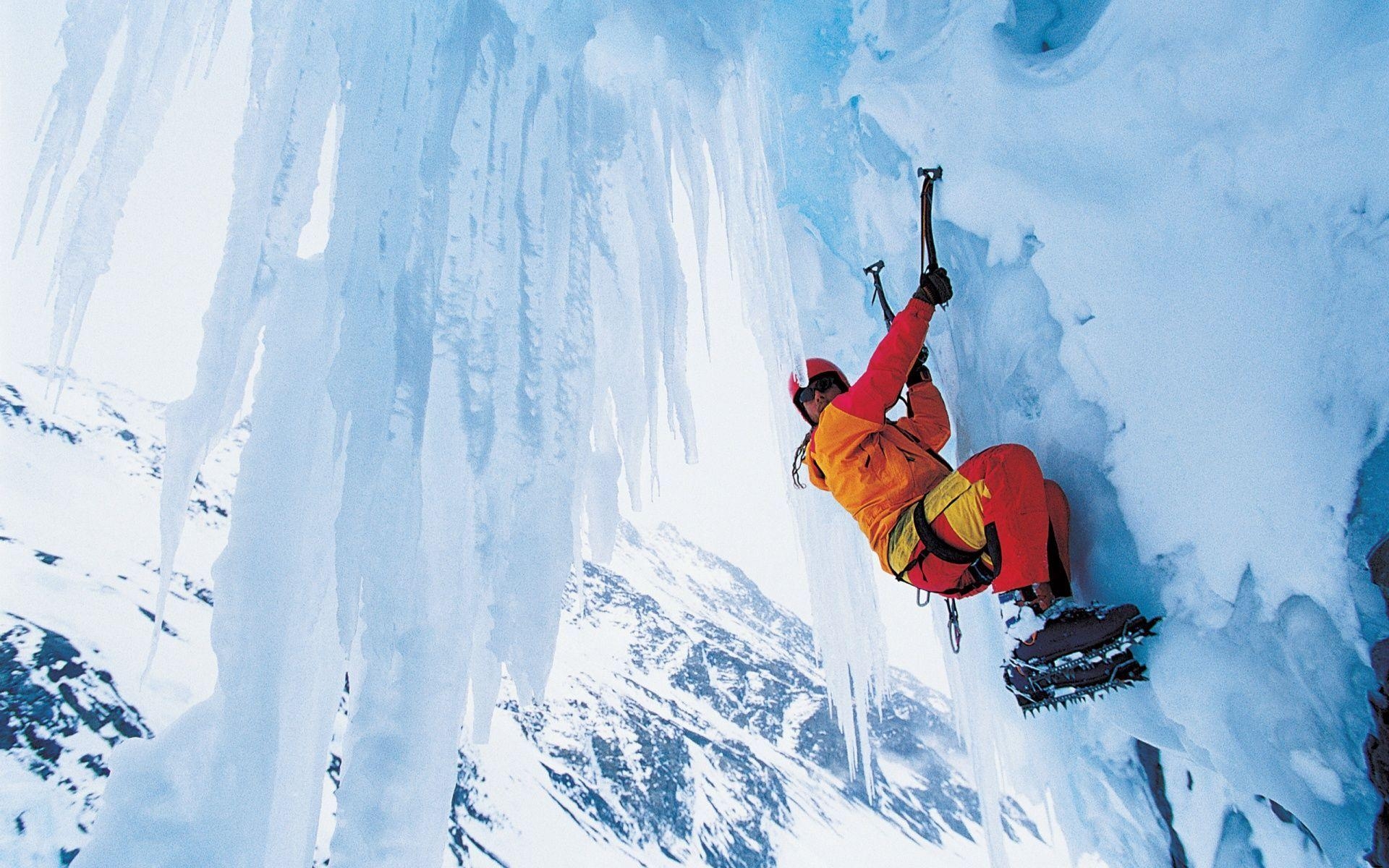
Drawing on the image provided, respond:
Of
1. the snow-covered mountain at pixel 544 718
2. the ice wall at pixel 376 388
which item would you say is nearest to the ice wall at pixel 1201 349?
the ice wall at pixel 376 388

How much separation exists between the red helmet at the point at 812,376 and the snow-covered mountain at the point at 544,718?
4.22 metres

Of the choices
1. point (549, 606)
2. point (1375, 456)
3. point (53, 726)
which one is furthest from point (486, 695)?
point (53, 726)

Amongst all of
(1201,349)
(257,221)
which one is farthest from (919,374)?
(257,221)

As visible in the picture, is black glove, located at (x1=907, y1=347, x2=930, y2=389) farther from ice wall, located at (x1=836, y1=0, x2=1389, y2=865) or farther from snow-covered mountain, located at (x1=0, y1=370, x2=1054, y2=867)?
snow-covered mountain, located at (x1=0, y1=370, x2=1054, y2=867)

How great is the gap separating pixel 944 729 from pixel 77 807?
5469cm

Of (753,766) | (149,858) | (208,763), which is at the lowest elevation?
(149,858)

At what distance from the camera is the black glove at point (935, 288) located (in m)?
2.66

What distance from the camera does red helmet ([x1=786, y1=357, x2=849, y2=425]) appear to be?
3259 millimetres

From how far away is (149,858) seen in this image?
5.43 feet

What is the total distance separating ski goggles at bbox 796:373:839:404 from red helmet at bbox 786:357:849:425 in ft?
0.05

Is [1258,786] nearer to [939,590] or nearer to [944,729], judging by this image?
[939,590]

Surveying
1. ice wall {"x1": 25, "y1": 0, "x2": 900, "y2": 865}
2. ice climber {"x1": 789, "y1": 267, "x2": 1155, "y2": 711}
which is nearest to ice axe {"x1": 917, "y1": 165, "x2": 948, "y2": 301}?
ice climber {"x1": 789, "y1": 267, "x2": 1155, "y2": 711}

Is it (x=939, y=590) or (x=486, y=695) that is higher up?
(x=939, y=590)

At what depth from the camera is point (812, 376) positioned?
342 centimetres
